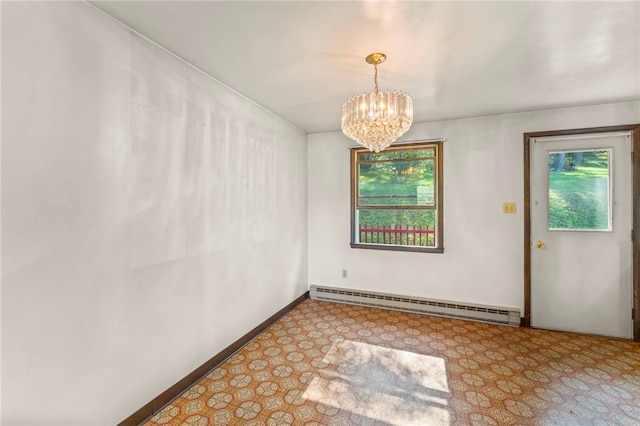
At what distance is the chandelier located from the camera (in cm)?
188

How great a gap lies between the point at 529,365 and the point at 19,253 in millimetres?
3530

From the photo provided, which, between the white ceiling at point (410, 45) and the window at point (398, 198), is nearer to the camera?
the white ceiling at point (410, 45)

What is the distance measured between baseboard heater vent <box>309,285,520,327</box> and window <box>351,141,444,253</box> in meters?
0.66

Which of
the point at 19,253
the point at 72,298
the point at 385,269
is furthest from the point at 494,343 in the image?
the point at 19,253

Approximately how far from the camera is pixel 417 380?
7.27 feet

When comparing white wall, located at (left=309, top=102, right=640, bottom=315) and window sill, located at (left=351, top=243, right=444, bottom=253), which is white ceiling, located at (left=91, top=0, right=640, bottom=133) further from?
window sill, located at (left=351, top=243, right=444, bottom=253)

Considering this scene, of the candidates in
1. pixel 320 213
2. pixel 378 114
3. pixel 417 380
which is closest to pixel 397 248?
pixel 320 213

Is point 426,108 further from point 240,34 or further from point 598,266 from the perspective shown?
point 598,266

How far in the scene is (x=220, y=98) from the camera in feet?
8.05

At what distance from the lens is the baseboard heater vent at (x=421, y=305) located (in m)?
3.28

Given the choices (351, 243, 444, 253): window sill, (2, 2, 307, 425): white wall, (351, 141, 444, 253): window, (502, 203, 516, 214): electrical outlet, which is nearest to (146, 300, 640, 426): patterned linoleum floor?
(2, 2, 307, 425): white wall

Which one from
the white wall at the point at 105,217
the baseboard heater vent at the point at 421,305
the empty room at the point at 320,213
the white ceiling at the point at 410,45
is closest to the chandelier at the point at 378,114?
the empty room at the point at 320,213

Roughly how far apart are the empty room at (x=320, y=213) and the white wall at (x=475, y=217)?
0.02 meters

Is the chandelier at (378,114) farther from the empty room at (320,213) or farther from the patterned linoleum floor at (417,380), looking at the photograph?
the patterned linoleum floor at (417,380)
